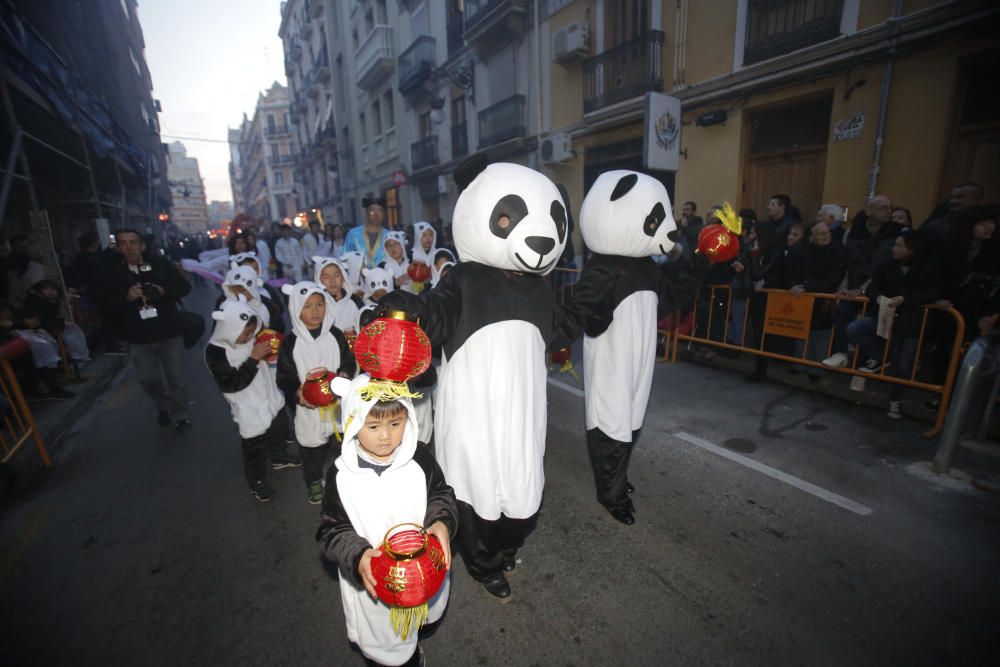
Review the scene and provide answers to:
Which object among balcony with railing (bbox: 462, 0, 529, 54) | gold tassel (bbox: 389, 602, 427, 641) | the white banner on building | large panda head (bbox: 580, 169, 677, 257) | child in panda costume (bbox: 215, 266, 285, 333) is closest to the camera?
gold tassel (bbox: 389, 602, 427, 641)

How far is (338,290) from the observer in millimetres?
4012

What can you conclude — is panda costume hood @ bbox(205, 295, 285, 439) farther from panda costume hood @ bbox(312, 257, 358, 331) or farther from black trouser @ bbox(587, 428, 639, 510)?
black trouser @ bbox(587, 428, 639, 510)

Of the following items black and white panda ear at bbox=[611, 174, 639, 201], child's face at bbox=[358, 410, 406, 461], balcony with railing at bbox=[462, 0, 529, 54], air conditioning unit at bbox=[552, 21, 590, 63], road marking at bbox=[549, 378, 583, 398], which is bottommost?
road marking at bbox=[549, 378, 583, 398]

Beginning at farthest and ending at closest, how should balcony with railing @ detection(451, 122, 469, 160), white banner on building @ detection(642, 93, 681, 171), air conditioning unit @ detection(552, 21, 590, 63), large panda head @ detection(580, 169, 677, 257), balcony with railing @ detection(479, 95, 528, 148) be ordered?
balcony with railing @ detection(451, 122, 469, 160)
balcony with railing @ detection(479, 95, 528, 148)
air conditioning unit @ detection(552, 21, 590, 63)
white banner on building @ detection(642, 93, 681, 171)
large panda head @ detection(580, 169, 677, 257)

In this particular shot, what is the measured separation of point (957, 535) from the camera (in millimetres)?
2732

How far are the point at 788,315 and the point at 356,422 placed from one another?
5.19 meters

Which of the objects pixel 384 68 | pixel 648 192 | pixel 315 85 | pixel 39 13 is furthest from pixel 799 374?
pixel 315 85

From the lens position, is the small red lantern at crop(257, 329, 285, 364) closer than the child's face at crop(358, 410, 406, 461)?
No

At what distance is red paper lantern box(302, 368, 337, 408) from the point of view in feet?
9.48

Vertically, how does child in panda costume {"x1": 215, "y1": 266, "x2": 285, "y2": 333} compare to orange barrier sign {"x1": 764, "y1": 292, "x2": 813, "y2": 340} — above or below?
above

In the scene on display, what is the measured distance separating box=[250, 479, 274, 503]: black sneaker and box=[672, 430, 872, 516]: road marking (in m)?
3.36

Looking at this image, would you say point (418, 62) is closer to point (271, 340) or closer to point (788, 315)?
point (788, 315)

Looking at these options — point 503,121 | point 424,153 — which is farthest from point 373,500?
point 424,153

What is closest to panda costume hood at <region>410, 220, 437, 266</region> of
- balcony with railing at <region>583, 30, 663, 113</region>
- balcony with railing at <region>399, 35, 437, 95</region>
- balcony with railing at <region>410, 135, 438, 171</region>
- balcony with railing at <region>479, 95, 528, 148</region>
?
balcony with railing at <region>583, 30, 663, 113</region>
